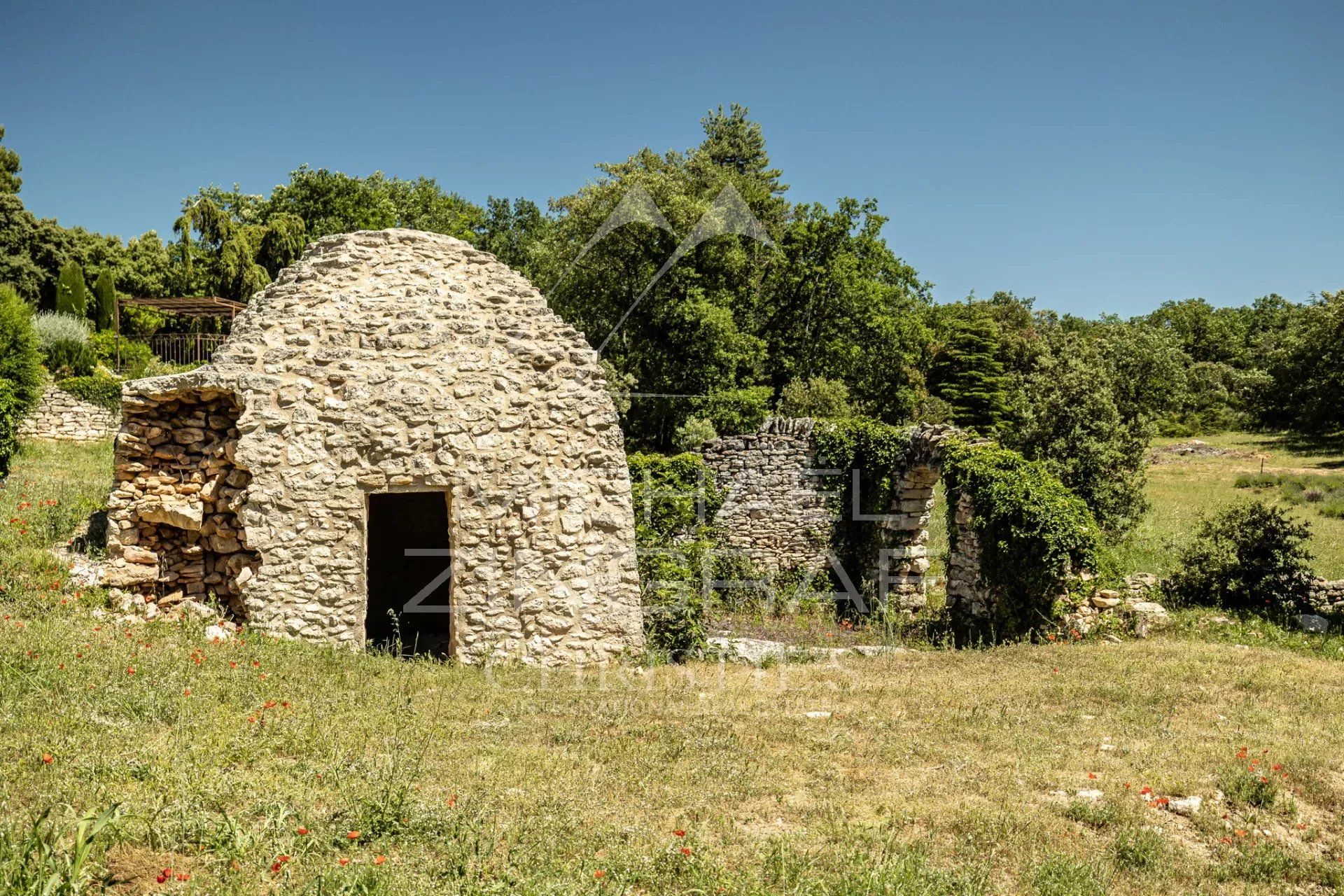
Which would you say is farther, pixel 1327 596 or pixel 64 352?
pixel 64 352

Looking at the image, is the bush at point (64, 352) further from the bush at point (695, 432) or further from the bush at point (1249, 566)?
the bush at point (1249, 566)

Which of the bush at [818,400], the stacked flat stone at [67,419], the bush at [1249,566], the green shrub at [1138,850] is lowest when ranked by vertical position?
the green shrub at [1138,850]

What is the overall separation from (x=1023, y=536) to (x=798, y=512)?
5432 mm

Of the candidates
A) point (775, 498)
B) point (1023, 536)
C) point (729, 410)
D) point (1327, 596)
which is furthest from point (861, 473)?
point (729, 410)

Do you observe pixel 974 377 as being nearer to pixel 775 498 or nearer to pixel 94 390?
pixel 775 498

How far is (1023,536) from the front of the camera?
12.2 metres

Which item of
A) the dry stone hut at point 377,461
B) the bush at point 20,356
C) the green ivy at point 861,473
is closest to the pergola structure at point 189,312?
the bush at point 20,356

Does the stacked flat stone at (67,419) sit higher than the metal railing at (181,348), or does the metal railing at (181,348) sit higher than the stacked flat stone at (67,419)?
the metal railing at (181,348)

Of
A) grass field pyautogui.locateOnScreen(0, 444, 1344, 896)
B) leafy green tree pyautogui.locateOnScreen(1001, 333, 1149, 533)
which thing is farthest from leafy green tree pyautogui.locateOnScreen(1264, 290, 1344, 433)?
grass field pyautogui.locateOnScreen(0, 444, 1344, 896)

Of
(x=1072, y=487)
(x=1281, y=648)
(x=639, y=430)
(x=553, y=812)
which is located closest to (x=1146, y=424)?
(x=1072, y=487)

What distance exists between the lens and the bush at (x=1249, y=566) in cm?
1309

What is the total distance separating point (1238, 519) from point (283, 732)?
552 inches

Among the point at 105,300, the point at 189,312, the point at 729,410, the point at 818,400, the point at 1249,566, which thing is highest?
the point at 105,300

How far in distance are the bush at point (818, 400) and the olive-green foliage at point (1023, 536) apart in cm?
1392
